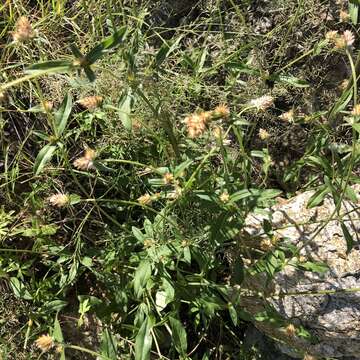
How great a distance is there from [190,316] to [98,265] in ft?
1.37

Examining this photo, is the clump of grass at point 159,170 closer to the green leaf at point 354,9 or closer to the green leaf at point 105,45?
the green leaf at point 354,9

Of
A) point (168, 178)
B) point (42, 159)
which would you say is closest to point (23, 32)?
point (42, 159)

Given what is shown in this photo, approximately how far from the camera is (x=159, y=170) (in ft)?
5.46

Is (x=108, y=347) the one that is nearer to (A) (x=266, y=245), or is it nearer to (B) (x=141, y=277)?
(B) (x=141, y=277)

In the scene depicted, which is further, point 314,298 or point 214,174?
point 314,298

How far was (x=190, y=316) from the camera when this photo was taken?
2.14 metres

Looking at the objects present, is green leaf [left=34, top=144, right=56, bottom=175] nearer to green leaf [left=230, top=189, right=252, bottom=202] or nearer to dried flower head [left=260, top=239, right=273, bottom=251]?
green leaf [left=230, top=189, right=252, bottom=202]

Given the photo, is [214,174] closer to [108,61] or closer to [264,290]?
[264,290]

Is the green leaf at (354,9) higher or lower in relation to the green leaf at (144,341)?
higher

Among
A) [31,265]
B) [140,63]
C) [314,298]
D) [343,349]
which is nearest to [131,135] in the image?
[140,63]

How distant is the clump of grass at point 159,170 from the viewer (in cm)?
172

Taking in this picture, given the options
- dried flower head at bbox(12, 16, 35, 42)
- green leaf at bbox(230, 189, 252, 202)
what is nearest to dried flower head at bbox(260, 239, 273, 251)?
green leaf at bbox(230, 189, 252, 202)

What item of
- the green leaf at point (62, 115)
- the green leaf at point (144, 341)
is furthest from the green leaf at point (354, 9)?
the green leaf at point (144, 341)

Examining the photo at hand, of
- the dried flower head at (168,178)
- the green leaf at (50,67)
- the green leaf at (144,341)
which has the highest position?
the green leaf at (50,67)
